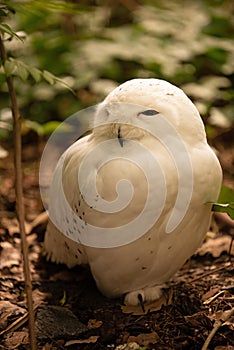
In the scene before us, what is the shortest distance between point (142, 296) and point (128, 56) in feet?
5.36

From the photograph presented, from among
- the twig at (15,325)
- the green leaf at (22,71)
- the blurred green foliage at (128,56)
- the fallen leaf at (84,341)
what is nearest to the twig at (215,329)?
the fallen leaf at (84,341)

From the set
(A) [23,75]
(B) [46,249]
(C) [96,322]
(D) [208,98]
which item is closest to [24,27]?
(D) [208,98]

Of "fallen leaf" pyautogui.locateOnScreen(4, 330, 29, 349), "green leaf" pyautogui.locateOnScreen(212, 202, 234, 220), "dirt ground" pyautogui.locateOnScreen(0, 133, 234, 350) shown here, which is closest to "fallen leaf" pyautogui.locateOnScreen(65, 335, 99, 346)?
"dirt ground" pyautogui.locateOnScreen(0, 133, 234, 350)

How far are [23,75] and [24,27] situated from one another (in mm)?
1602

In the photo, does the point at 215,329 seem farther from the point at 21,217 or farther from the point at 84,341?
the point at 21,217

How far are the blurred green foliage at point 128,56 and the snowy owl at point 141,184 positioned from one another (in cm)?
96

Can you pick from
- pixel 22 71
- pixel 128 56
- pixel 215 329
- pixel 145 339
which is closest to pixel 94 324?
pixel 145 339

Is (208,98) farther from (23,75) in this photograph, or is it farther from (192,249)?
(23,75)

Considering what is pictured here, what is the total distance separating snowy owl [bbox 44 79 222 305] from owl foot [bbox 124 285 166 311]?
2.1 inches

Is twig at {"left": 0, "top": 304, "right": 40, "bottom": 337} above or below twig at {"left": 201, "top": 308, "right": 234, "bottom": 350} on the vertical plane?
below

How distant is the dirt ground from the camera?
1531 mm

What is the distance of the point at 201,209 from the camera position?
1.54 metres

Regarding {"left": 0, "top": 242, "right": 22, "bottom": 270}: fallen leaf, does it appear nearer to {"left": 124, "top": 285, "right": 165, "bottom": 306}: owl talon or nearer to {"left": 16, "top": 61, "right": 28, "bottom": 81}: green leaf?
{"left": 124, "top": 285, "right": 165, "bottom": 306}: owl talon

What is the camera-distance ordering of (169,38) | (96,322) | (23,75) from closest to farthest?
(23,75) → (96,322) → (169,38)
